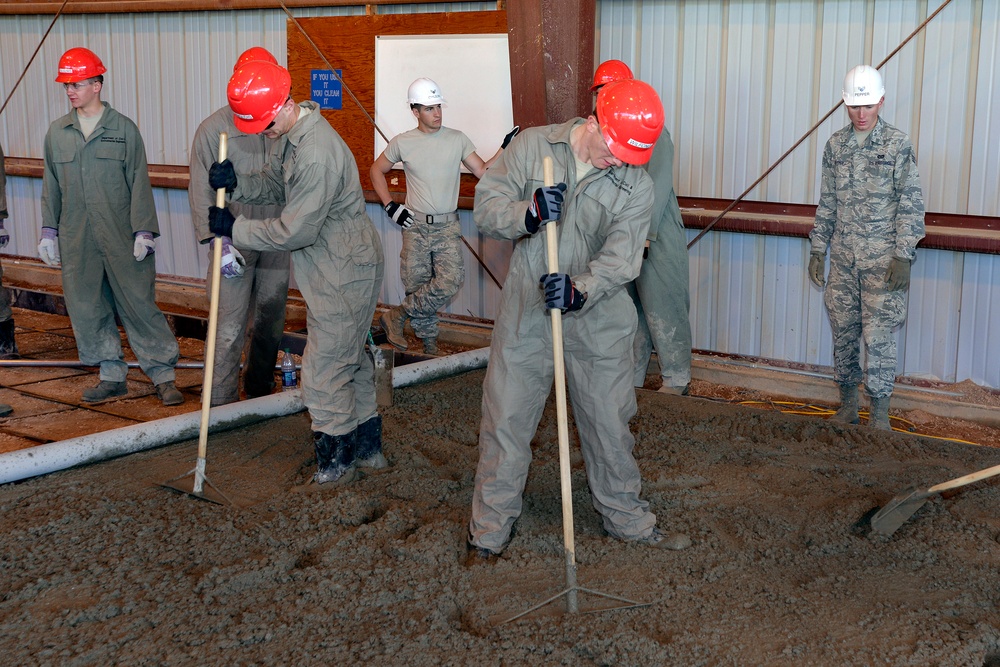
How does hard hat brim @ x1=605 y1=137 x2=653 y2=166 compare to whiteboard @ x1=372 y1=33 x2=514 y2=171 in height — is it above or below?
below

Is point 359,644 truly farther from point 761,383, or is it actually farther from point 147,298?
point 761,383

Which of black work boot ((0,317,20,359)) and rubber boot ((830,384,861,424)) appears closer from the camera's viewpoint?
rubber boot ((830,384,861,424))

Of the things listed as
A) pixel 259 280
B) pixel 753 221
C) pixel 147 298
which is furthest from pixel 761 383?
pixel 147 298

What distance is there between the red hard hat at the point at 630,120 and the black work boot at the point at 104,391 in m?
4.29

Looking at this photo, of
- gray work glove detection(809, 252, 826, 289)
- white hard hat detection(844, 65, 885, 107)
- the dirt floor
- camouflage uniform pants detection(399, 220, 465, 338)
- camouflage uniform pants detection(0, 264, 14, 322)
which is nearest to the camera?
the dirt floor

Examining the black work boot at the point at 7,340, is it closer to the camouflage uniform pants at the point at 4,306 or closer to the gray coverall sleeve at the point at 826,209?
the camouflage uniform pants at the point at 4,306

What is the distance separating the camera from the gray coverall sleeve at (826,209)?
18.2 feet

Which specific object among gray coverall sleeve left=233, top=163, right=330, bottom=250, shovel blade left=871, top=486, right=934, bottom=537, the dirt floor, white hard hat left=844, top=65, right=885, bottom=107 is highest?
white hard hat left=844, top=65, right=885, bottom=107

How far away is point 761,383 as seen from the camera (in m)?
6.68

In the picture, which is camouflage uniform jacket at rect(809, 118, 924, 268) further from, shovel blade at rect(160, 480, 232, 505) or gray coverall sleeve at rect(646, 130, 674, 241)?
shovel blade at rect(160, 480, 232, 505)

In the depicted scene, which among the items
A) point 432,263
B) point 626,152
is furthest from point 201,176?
point 626,152

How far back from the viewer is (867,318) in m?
5.45

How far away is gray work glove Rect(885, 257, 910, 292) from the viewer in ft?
17.1

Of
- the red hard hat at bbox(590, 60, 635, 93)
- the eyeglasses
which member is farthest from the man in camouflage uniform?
the eyeglasses
